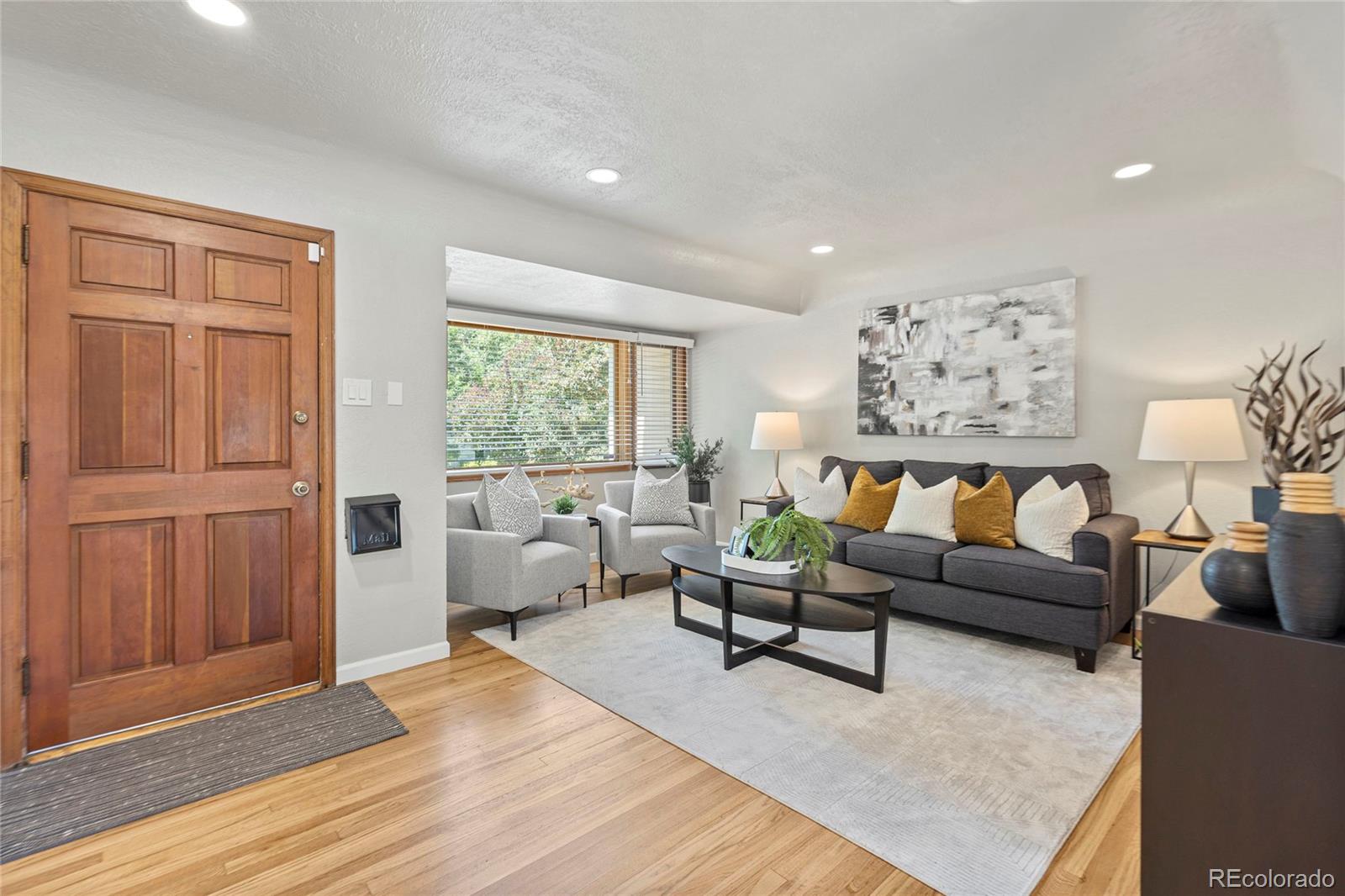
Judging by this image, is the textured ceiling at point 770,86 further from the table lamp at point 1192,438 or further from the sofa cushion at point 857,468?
the sofa cushion at point 857,468

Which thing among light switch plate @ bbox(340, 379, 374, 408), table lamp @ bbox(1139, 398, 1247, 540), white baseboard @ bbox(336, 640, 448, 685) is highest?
light switch plate @ bbox(340, 379, 374, 408)

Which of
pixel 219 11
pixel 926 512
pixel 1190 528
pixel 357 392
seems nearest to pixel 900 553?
pixel 926 512

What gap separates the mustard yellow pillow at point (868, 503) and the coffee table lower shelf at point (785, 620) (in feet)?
3.00

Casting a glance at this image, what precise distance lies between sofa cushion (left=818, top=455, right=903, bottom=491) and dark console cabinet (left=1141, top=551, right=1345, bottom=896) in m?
3.34

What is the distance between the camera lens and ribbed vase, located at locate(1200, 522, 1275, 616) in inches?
46.8

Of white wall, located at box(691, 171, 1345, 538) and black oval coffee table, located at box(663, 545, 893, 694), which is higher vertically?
white wall, located at box(691, 171, 1345, 538)

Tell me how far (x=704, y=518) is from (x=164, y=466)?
3.34m

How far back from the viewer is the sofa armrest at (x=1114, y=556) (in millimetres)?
3180

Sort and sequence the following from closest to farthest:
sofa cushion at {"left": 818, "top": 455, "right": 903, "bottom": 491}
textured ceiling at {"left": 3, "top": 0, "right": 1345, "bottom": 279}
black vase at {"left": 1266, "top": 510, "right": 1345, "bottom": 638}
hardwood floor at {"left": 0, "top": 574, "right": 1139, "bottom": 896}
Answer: black vase at {"left": 1266, "top": 510, "right": 1345, "bottom": 638} < hardwood floor at {"left": 0, "top": 574, "right": 1139, "bottom": 896} < textured ceiling at {"left": 3, "top": 0, "right": 1345, "bottom": 279} < sofa cushion at {"left": 818, "top": 455, "right": 903, "bottom": 491}

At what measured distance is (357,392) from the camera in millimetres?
2994

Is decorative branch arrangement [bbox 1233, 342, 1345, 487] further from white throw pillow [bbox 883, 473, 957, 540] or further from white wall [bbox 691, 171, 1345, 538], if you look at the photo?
white throw pillow [bbox 883, 473, 957, 540]

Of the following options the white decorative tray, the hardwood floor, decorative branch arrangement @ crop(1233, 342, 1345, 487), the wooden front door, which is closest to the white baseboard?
the wooden front door

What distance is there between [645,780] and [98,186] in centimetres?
299

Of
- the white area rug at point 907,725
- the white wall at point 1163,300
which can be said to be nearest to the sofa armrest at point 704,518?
the white area rug at point 907,725
